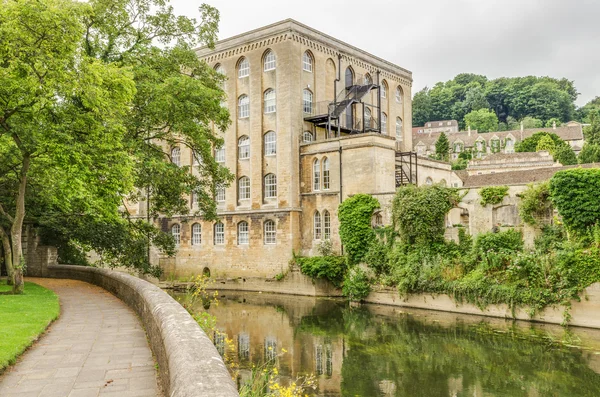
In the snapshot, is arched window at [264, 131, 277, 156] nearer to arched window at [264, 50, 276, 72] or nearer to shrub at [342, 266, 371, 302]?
arched window at [264, 50, 276, 72]

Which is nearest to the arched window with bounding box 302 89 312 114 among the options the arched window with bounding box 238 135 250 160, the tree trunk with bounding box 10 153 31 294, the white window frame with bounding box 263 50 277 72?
the white window frame with bounding box 263 50 277 72

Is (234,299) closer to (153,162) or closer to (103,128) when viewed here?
(153,162)

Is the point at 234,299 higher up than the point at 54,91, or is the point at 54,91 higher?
the point at 54,91

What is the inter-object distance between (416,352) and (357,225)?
11.8 meters

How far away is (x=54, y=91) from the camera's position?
14.7 meters

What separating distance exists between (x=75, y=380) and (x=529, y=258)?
18.1 meters

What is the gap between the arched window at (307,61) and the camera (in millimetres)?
33500

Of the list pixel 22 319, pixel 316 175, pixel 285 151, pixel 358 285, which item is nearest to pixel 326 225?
pixel 316 175

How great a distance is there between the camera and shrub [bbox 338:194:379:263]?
2773 cm

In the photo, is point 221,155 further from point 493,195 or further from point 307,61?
point 493,195

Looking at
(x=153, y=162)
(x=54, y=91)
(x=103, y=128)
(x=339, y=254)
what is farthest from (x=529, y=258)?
(x=54, y=91)

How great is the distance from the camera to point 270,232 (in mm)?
33156

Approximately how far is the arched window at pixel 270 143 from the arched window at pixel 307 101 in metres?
2.52

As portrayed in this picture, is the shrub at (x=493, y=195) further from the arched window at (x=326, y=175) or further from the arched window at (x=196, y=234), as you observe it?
the arched window at (x=196, y=234)
